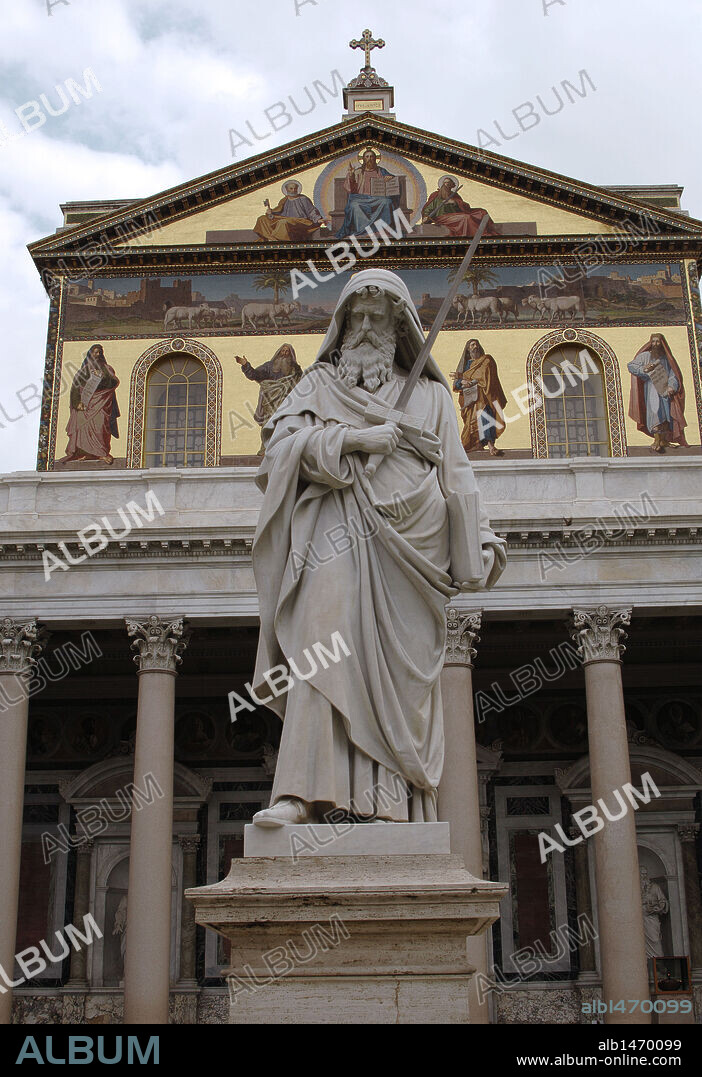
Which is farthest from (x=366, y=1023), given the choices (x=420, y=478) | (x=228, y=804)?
(x=228, y=804)

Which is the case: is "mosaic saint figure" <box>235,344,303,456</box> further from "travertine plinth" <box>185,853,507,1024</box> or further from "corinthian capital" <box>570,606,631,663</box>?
"travertine plinth" <box>185,853,507,1024</box>

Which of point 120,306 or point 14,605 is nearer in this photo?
point 14,605

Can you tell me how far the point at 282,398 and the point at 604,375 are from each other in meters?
5.76

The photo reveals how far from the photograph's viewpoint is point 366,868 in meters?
3.87

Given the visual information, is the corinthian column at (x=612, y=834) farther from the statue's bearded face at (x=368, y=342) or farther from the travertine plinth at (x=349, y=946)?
the travertine plinth at (x=349, y=946)

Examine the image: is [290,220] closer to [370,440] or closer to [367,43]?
[367,43]

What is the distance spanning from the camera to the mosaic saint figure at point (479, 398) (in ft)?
74.0

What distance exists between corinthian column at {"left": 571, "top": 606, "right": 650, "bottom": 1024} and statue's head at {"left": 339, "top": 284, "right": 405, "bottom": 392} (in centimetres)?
1393

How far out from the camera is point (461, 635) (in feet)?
60.8

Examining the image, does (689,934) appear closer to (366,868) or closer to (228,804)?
(228,804)

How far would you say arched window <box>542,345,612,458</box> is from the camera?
22938mm

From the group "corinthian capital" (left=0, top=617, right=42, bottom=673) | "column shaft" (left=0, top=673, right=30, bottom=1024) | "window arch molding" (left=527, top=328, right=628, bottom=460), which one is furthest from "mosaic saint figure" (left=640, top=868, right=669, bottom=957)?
"corinthian capital" (left=0, top=617, right=42, bottom=673)

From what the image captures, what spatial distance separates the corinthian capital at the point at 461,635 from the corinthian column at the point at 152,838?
12.9 feet

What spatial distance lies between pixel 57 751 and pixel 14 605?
18.0ft
